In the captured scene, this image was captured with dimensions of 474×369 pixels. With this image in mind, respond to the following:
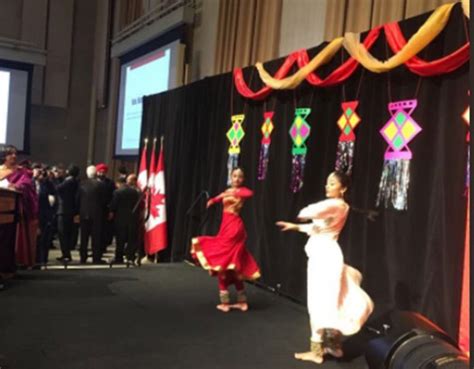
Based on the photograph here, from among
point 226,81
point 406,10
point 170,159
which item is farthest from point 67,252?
point 406,10

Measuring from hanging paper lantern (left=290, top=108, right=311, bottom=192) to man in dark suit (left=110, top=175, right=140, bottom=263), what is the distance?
8.67 feet

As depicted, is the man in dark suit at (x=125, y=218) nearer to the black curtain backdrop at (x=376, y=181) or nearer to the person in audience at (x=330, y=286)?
the black curtain backdrop at (x=376, y=181)

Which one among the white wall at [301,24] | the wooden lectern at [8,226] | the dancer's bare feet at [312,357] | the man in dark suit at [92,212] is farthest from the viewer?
the man in dark suit at [92,212]

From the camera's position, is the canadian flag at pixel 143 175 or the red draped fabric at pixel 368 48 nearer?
the red draped fabric at pixel 368 48

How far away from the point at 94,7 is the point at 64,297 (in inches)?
354

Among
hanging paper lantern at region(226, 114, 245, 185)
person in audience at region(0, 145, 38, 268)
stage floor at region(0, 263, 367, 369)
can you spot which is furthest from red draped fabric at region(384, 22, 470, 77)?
person in audience at region(0, 145, 38, 268)

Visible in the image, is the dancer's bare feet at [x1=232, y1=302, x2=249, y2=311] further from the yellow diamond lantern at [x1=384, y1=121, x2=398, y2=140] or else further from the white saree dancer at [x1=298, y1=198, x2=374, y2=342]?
the yellow diamond lantern at [x1=384, y1=121, x2=398, y2=140]

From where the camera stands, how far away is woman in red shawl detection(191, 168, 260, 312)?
4.11 metres

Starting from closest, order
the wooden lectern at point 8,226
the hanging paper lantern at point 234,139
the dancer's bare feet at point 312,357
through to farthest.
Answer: the dancer's bare feet at point 312,357 → the wooden lectern at point 8,226 → the hanging paper lantern at point 234,139

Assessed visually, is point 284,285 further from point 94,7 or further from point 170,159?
point 94,7

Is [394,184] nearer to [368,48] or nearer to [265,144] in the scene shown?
[368,48]

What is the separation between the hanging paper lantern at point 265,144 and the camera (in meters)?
5.26

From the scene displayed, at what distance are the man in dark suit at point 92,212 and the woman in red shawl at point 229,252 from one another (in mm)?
2739

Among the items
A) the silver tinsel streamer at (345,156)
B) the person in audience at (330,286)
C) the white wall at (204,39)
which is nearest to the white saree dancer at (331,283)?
the person in audience at (330,286)
